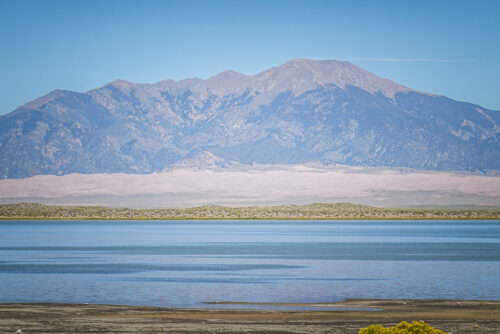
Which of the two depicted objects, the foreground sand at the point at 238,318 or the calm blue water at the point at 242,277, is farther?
the calm blue water at the point at 242,277

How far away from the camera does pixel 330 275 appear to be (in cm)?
6875

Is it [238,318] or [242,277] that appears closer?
[238,318]

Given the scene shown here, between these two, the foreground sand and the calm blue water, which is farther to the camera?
the calm blue water

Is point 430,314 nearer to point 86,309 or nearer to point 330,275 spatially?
point 86,309

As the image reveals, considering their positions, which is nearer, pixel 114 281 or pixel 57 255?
pixel 114 281

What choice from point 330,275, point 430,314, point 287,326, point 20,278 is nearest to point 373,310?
point 430,314

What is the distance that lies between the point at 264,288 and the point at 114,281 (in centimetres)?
1374

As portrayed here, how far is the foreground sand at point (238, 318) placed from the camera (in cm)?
3481

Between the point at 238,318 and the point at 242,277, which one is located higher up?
the point at 238,318

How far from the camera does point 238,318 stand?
1550 inches

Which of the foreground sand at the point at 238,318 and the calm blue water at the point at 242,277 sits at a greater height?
the foreground sand at the point at 238,318

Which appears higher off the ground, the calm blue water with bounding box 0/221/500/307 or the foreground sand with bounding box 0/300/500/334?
the foreground sand with bounding box 0/300/500/334

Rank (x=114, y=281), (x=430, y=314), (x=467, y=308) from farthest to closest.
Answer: (x=114, y=281) < (x=467, y=308) < (x=430, y=314)

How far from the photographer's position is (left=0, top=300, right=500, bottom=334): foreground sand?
34.8 m
